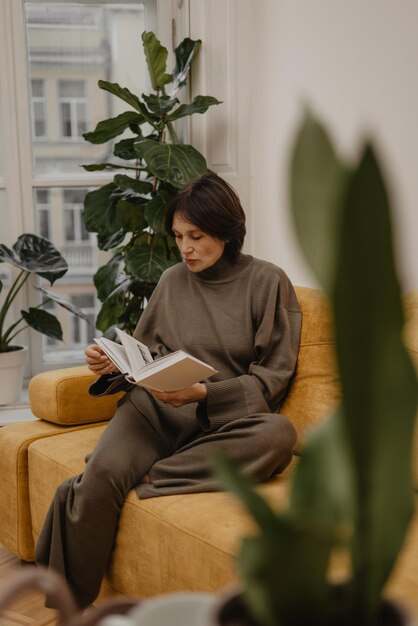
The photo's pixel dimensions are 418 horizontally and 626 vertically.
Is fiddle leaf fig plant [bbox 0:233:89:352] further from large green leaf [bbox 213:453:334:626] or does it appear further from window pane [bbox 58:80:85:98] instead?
large green leaf [bbox 213:453:334:626]

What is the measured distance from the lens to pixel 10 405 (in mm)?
3562

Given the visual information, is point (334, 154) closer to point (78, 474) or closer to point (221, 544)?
point (221, 544)

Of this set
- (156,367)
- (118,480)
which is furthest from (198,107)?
(118,480)

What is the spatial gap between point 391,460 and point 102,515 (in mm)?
1595

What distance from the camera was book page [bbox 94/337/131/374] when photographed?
6.50 ft

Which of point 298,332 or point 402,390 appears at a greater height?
point 402,390

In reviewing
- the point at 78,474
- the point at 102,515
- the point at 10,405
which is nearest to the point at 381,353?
the point at 102,515

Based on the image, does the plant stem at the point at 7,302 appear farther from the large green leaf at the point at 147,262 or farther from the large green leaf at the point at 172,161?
the large green leaf at the point at 172,161

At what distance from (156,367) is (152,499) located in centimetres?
33

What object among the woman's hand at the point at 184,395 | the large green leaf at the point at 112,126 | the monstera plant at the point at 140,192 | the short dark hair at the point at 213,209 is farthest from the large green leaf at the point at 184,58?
the woman's hand at the point at 184,395

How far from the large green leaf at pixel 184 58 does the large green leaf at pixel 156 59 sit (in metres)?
0.09

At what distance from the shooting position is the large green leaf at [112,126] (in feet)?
10.6

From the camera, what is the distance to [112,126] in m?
3.26

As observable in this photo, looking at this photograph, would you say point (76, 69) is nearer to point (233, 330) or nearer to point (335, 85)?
point (335, 85)
